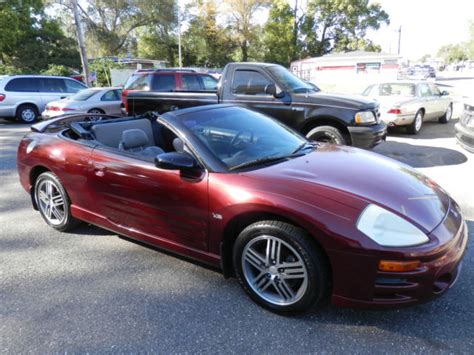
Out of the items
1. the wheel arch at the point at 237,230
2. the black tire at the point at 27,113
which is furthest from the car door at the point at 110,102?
the wheel arch at the point at 237,230

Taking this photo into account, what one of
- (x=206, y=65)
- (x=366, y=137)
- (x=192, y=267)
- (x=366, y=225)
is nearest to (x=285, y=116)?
(x=366, y=137)

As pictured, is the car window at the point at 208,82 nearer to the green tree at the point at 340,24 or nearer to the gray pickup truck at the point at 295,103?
the gray pickup truck at the point at 295,103

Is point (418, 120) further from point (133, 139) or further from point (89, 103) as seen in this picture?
point (89, 103)

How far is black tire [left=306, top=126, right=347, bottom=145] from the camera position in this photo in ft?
19.8

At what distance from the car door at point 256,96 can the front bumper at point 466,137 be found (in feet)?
9.67

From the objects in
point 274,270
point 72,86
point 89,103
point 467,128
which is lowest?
point 274,270

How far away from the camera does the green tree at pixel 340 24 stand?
48.9 metres

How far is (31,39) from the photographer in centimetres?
3462

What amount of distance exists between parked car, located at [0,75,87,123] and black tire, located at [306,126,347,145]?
10.6m

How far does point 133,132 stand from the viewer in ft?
12.2

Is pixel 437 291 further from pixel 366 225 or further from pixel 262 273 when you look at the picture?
pixel 262 273

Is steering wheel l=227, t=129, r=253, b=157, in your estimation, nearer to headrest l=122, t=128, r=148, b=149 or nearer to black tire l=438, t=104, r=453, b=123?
headrest l=122, t=128, r=148, b=149

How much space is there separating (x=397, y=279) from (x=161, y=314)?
62.7 inches

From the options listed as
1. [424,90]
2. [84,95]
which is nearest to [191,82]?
[84,95]
